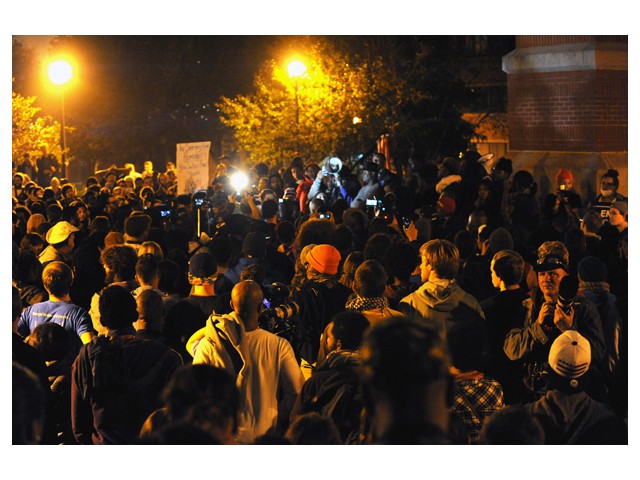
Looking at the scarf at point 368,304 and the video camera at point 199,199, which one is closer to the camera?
the scarf at point 368,304

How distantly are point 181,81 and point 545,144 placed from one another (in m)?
32.9

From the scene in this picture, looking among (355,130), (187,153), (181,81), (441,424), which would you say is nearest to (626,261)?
(441,424)

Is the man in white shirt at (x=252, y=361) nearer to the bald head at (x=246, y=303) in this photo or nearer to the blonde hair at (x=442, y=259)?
the bald head at (x=246, y=303)

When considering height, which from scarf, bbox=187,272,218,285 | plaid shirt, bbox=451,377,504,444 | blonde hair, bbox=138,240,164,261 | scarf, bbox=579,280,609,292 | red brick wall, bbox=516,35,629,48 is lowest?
plaid shirt, bbox=451,377,504,444

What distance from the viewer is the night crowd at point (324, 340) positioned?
12.8ft

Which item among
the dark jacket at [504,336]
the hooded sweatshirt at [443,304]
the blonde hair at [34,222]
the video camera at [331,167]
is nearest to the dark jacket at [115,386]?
the hooded sweatshirt at [443,304]

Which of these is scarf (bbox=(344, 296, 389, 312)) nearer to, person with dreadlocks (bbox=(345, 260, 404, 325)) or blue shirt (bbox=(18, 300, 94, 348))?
person with dreadlocks (bbox=(345, 260, 404, 325))

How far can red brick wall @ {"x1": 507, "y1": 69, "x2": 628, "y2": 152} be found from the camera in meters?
19.5

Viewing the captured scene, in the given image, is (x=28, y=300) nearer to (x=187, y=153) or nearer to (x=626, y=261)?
(x=626, y=261)

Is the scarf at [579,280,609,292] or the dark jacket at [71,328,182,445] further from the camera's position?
the scarf at [579,280,609,292]

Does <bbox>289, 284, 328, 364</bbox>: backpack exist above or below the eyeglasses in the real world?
below

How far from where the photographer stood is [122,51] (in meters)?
51.7

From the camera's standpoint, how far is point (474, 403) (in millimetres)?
5922

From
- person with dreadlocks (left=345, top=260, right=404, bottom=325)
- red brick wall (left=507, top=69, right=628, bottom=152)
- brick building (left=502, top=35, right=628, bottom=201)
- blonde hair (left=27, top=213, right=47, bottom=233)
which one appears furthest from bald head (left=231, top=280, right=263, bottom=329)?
red brick wall (left=507, top=69, right=628, bottom=152)
